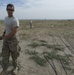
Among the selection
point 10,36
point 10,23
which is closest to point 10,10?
point 10,23

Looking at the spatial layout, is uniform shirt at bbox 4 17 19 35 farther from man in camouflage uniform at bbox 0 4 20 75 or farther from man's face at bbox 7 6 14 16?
man's face at bbox 7 6 14 16

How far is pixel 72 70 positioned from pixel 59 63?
31.9 inches

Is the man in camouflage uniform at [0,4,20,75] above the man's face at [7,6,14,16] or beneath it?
beneath

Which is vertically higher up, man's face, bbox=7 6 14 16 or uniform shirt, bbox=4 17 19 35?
man's face, bbox=7 6 14 16

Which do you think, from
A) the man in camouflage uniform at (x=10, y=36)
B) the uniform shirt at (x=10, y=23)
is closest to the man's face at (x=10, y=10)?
the man in camouflage uniform at (x=10, y=36)

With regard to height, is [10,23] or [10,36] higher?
[10,23]

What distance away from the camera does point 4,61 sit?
5.65 meters

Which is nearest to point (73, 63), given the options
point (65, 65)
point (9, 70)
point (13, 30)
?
point (65, 65)

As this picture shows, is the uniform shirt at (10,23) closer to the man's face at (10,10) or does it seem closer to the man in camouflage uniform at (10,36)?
the man in camouflage uniform at (10,36)

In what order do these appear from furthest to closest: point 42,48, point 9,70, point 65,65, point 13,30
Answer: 1. point 42,48
2. point 65,65
3. point 9,70
4. point 13,30

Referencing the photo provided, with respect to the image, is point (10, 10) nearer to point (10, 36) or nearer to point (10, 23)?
point (10, 23)

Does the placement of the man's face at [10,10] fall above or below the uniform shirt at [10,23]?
above

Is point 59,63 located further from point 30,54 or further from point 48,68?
point 30,54

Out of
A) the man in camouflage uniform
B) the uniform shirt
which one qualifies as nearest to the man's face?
the man in camouflage uniform
